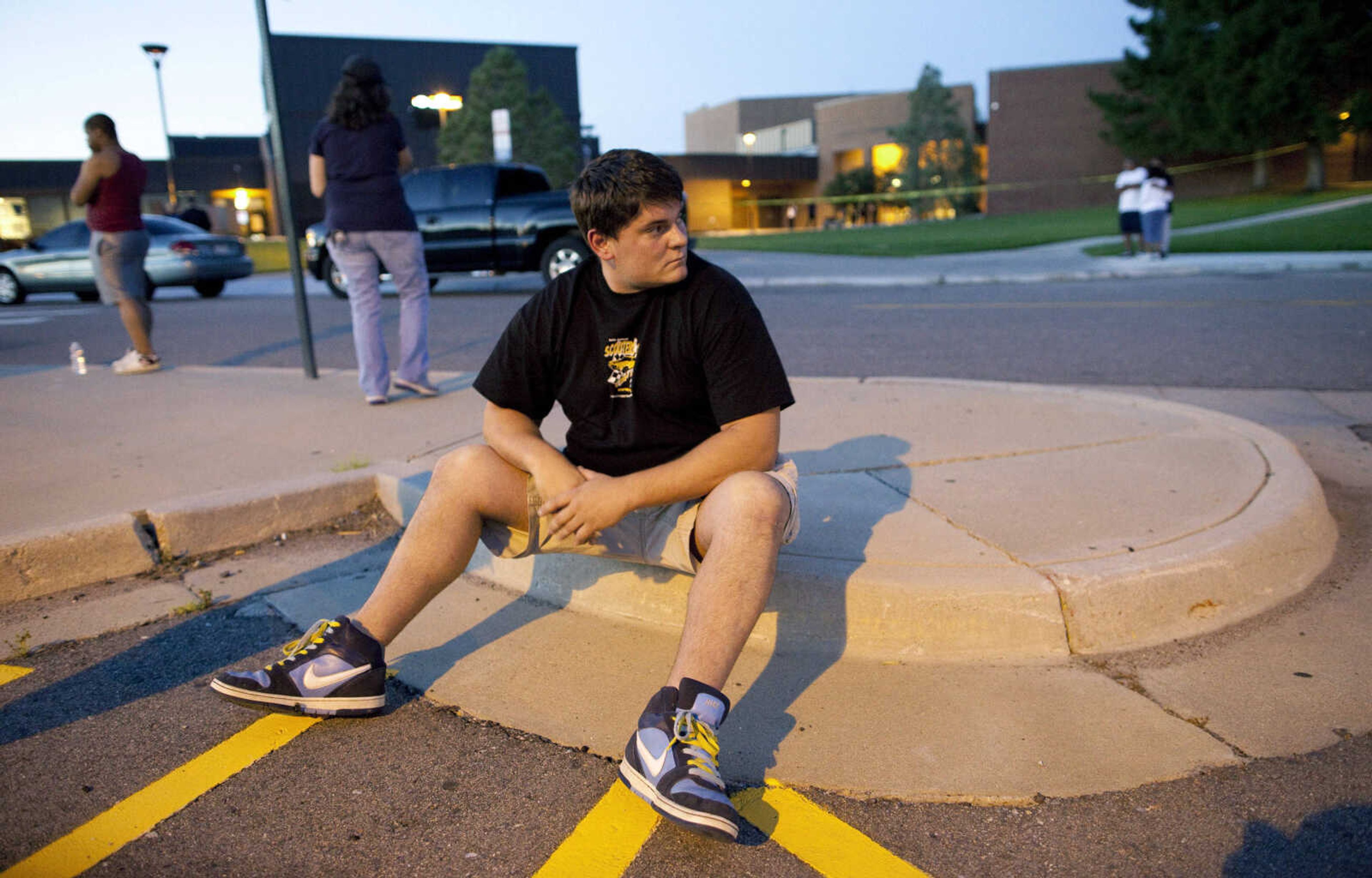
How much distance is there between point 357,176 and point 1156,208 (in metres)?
13.5

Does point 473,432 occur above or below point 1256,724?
above

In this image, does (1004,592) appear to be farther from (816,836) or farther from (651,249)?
(651,249)

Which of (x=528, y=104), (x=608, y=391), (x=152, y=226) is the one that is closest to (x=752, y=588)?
(x=608, y=391)

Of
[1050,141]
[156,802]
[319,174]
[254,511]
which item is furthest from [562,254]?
[1050,141]

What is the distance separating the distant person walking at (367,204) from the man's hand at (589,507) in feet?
10.8

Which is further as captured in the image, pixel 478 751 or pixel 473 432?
pixel 473 432

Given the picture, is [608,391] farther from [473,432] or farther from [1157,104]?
[1157,104]

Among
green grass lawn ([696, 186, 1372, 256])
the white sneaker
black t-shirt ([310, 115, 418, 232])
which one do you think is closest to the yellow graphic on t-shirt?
black t-shirt ([310, 115, 418, 232])

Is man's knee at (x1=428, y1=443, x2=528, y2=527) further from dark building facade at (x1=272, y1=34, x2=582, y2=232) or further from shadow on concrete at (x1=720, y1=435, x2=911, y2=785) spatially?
dark building facade at (x1=272, y1=34, x2=582, y2=232)

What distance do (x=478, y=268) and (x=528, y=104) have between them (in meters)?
32.1

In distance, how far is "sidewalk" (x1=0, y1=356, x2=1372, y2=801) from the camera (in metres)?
2.28

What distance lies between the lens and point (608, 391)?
2586 mm

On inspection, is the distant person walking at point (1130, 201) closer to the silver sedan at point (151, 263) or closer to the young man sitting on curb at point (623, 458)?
the silver sedan at point (151, 263)

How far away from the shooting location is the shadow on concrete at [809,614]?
230 centimetres
